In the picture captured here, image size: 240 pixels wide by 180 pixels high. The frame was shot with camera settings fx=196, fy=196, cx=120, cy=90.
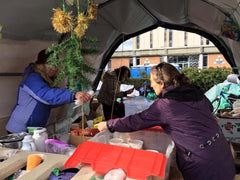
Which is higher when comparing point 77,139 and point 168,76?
point 168,76

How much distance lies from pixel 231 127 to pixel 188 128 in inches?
71.9

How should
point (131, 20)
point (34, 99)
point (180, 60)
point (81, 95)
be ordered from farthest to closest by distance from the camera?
point (180, 60) < point (131, 20) < point (34, 99) < point (81, 95)

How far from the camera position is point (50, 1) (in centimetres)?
231

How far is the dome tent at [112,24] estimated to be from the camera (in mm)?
2118

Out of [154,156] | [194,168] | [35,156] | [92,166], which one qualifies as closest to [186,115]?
[194,168]

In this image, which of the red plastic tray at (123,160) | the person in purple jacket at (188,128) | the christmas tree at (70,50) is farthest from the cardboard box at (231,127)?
the christmas tree at (70,50)

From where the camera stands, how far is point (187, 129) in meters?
1.38

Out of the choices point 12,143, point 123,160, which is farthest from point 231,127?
point 12,143

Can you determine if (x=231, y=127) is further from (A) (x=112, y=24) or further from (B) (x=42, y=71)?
(A) (x=112, y=24)

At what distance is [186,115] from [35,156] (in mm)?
998

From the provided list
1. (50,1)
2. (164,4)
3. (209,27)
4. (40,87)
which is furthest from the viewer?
(209,27)

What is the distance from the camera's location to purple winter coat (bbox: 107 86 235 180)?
4.45 feet

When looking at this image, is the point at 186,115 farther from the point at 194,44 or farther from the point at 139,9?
the point at 194,44

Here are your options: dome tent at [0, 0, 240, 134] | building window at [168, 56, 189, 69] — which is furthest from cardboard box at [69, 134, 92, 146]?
building window at [168, 56, 189, 69]
